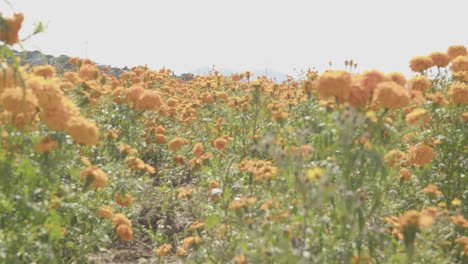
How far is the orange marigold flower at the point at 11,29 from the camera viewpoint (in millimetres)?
1977

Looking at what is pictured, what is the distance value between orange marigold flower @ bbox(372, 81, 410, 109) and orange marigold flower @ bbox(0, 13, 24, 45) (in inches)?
77.6

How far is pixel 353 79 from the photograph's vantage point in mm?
2342

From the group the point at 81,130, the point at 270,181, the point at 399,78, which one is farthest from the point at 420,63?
the point at 81,130

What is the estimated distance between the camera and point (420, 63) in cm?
478

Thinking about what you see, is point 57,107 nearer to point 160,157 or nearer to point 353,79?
point 353,79

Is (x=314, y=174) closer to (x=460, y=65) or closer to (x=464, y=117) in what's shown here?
(x=464, y=117)

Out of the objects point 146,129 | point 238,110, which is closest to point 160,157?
point 146,129

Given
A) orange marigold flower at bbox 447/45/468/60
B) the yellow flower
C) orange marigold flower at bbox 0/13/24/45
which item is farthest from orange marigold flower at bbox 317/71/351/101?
orange marigold flower at bbox 447/45/468/60

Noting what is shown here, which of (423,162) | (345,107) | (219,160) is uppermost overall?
(345,107)

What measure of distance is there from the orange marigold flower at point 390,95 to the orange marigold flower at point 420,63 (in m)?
2.84

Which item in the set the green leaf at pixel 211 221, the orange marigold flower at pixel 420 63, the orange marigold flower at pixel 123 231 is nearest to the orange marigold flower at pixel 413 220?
the green leaf at pixel 211 221

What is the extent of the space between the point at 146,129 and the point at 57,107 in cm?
395

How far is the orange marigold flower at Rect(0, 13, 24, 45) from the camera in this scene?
77.8 inches

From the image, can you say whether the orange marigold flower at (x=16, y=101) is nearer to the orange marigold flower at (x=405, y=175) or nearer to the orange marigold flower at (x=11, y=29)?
the orange marigold flower at (x=11, y=29)
